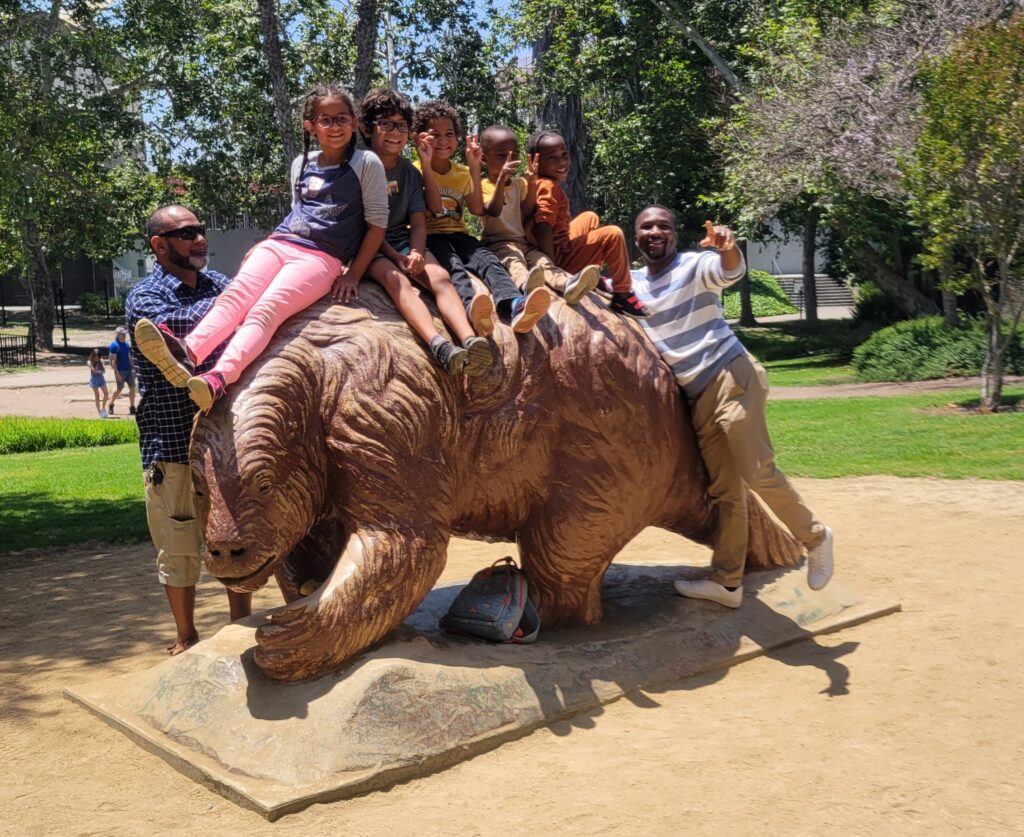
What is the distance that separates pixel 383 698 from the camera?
445 centimetres

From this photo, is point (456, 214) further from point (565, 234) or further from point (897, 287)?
point (897, 287)

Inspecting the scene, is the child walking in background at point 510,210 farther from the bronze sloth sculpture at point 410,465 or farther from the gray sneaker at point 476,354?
the gray sneaker at point 476,354

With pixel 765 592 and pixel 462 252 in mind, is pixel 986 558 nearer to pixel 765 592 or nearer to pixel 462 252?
pixel 765 592

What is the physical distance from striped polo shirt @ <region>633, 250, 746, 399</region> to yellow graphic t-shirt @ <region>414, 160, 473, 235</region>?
1.09 m

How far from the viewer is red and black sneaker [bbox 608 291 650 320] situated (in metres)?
5.61

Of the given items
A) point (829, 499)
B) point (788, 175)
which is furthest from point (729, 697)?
point (788, 175)

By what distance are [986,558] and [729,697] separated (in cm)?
334

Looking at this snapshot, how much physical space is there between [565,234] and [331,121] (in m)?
1.51

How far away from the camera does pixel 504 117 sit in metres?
28.3

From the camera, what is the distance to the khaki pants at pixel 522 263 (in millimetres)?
5520

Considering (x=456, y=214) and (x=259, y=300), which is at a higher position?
(x=456, y=214)

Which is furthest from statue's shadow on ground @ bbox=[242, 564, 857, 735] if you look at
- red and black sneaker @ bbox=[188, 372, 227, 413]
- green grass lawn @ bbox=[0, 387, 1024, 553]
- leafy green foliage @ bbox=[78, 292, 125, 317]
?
leafy green foliage @ bbox=[78, 292, 125, 317]

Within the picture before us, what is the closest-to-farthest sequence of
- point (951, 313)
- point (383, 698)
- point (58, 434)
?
point (383, 698) < point (58, 434) < point (951, 313)

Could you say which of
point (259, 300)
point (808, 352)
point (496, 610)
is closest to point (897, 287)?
point (808, 352)
